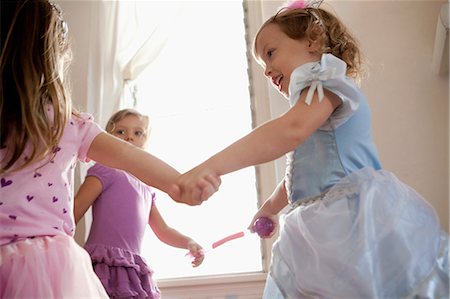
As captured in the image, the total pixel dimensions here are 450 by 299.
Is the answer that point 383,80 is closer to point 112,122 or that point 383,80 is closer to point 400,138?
point 400,138

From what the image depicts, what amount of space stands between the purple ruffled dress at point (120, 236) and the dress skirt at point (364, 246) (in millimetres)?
745

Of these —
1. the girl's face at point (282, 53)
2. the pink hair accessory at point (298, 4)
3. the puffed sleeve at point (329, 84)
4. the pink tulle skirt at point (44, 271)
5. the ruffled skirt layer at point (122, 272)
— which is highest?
the pink hair accessory at point (298, 4)

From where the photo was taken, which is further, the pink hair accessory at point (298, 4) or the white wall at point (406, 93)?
the white wall at point (406, 93)

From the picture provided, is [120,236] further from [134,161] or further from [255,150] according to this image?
[255,150]

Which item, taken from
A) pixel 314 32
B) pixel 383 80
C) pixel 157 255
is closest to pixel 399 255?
pixel 314 32

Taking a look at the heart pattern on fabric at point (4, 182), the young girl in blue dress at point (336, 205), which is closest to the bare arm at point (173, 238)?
the young girl in blue dress at point (336, 205)

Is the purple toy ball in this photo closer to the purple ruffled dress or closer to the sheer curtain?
the purple ruffled dress

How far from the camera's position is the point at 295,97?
3.44ft

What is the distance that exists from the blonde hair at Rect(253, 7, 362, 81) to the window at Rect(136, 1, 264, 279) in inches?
43.7

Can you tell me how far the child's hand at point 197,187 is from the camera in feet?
3.06

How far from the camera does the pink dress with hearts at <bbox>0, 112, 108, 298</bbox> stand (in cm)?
89

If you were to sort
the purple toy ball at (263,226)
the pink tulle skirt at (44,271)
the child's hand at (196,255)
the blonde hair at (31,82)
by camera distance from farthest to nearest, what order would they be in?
1. the child's hand at (196,255)
2. the purple toy ball at (263,226)
3. the blonde hair at (31,82)
4. the pink tulle skirt at (44,271)

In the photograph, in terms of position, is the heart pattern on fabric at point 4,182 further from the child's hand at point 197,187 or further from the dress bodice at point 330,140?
the dress bodice at point 330,140

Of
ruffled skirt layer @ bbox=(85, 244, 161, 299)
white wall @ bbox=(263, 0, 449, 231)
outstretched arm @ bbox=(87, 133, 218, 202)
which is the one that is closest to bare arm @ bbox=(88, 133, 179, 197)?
outstretched arm @ bbox=(87, 133, 218, 202)
